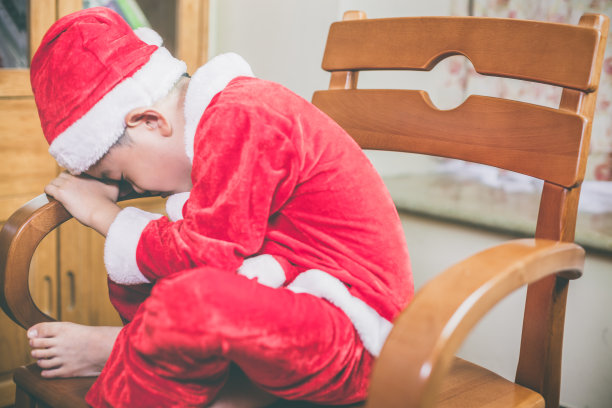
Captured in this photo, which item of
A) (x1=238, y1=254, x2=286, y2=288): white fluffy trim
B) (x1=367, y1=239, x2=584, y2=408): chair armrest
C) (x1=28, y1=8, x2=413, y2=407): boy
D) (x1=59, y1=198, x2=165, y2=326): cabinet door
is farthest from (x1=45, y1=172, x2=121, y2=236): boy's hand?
(x1=59, y1=198, x2=165, y2=326): cabinet door

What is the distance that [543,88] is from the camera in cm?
151

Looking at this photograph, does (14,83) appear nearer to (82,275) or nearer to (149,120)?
(82,275)

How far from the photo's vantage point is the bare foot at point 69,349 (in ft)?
2.23

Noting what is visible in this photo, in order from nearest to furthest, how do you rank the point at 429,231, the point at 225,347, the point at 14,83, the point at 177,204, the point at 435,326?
the point at 435,326 < the point at 225,347 < the point at 177,204 < the point at 14,83 < the point at 429,231

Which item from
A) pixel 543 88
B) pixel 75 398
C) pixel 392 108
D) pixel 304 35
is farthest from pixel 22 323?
pixel 543 88

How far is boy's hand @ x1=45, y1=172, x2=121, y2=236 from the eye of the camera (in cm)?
75

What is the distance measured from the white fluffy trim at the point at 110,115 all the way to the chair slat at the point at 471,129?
12.0 inches

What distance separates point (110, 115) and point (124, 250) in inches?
6.4

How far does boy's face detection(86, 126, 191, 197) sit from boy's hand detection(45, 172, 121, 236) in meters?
0.02

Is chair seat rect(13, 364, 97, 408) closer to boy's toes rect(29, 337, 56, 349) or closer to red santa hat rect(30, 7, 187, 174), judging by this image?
boy's toes rect(29, 337, 56, 349)

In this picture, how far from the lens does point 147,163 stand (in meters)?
0.77

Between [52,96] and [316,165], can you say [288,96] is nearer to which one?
[316,165]

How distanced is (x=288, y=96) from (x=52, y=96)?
28cm

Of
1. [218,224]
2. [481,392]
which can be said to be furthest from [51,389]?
[481,392]
